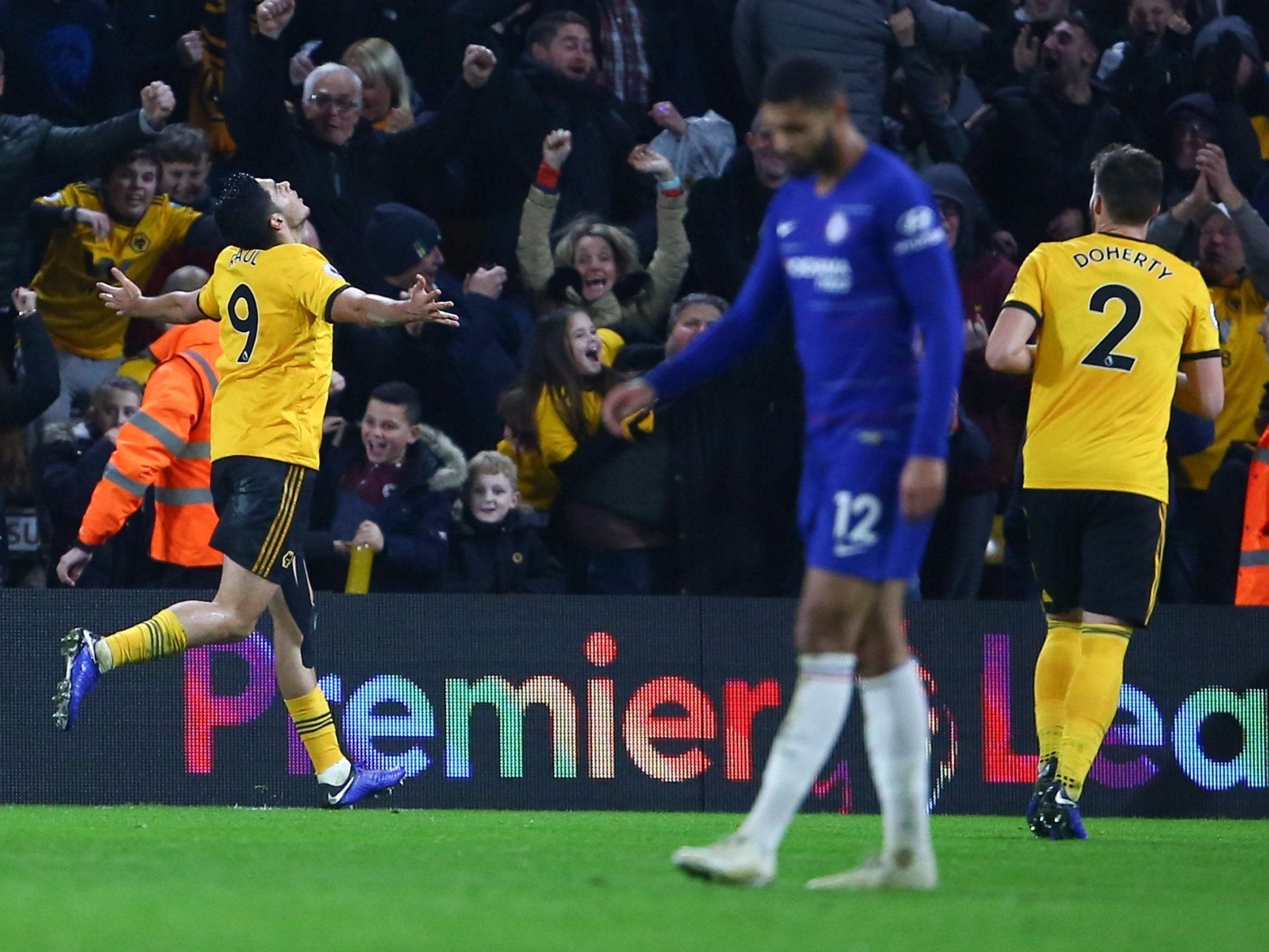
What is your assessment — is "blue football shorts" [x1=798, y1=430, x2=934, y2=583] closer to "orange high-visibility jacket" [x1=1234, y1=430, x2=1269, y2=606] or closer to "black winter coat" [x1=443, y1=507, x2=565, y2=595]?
"black winter coat" [x1=443, y1=507, x2=565, y2=595]

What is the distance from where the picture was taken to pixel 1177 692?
9641 mm

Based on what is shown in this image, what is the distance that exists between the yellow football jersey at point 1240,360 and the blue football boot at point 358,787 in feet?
15.5

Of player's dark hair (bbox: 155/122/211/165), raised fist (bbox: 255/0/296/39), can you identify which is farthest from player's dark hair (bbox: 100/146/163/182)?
raised fist (bbox: 255/0/296/39)

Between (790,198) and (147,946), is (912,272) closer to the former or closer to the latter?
(790,198)

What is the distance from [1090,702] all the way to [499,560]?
337 cm

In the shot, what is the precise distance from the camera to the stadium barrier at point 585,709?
30.3 ft

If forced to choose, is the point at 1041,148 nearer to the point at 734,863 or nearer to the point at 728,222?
the point at 728,222

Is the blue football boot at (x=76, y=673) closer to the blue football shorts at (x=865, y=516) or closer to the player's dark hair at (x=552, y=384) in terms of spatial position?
the player's dark hair at (x=552, y=384)

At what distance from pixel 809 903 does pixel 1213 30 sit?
867 centimetres

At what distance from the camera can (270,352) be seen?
817 centimetres

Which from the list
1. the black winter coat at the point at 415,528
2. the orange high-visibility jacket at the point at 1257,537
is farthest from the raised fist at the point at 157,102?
the orange high-visibility jacket at the point at 1257,537

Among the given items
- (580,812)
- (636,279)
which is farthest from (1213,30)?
(580,812)

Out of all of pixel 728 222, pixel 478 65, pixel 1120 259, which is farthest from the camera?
pixel 728 222

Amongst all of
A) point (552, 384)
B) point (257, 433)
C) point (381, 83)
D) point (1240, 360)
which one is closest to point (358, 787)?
point (257, 433)
